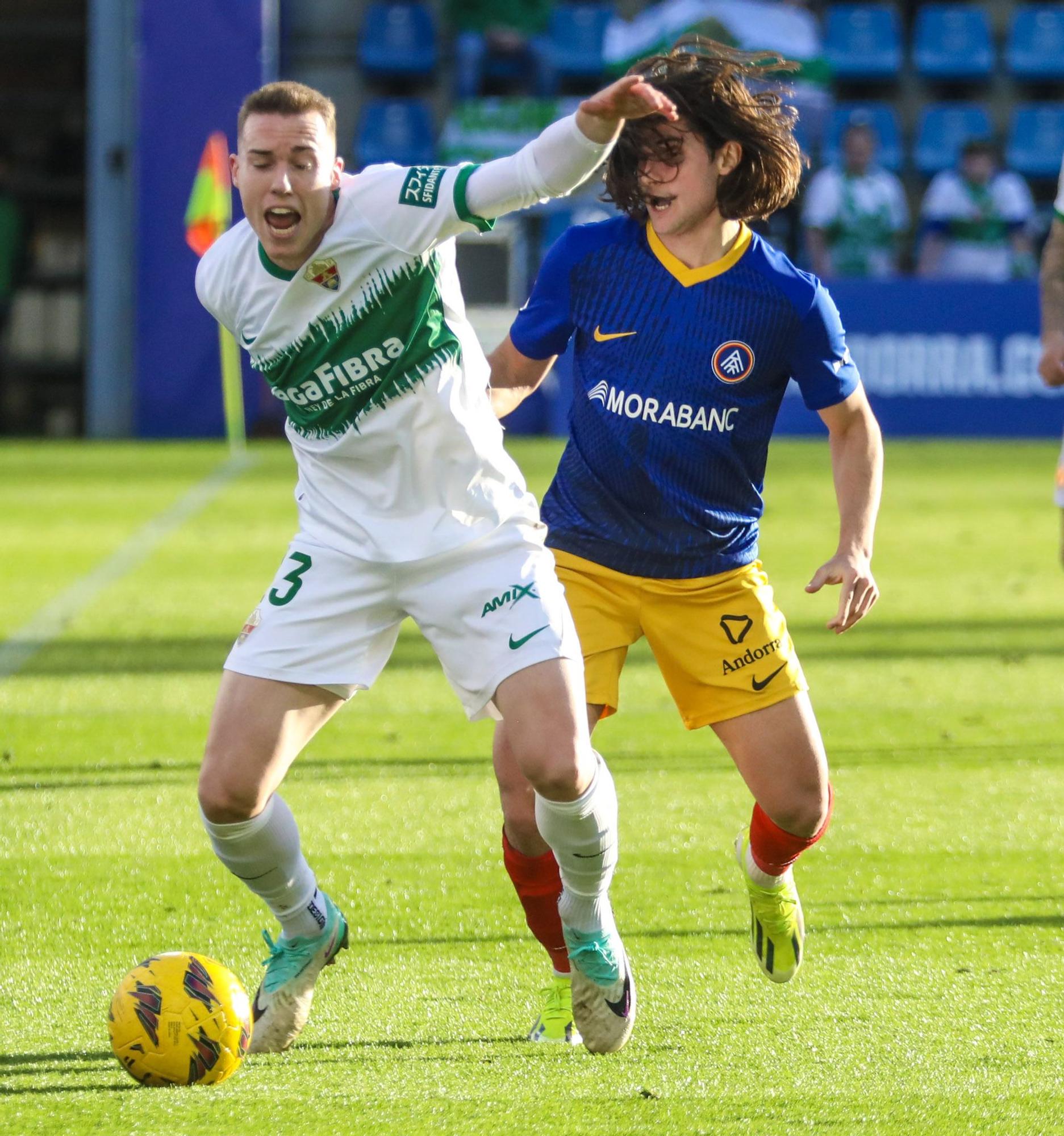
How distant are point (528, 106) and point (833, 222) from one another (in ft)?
11.4

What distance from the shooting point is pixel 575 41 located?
2288 cm

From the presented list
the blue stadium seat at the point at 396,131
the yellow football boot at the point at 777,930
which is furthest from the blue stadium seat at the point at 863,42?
the yellow football boot at the point at 777,930

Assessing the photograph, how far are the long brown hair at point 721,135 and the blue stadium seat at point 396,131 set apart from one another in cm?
1807

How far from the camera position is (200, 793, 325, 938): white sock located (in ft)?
12.6

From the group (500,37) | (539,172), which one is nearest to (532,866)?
(539,172)

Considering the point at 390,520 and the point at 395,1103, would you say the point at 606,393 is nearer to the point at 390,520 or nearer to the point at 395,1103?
the point at 390,520

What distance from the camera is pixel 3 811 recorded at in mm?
5793

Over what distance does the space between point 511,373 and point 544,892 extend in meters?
1.14

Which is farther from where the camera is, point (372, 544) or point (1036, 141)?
point (1036, 141)

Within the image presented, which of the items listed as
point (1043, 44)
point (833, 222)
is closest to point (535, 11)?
point (833, 222)

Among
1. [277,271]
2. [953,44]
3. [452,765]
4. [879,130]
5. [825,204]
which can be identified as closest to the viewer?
[277,271]

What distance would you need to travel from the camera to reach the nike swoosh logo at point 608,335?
4.21 metres

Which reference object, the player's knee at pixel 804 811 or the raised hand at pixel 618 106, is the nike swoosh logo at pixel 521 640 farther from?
the raised hand at pixel 618 106

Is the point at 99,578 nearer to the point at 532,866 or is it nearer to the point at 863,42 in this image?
the point at 532,866
